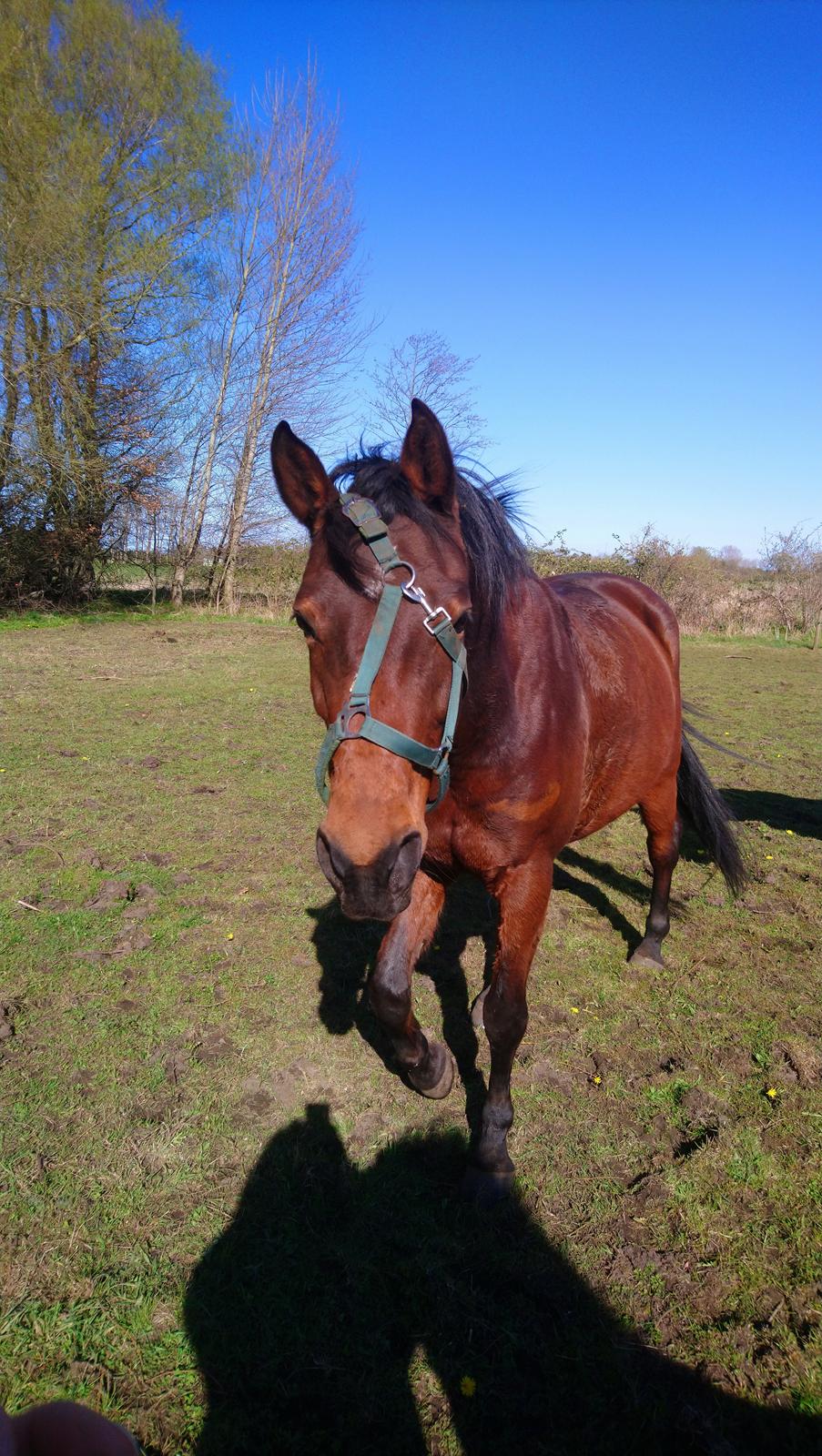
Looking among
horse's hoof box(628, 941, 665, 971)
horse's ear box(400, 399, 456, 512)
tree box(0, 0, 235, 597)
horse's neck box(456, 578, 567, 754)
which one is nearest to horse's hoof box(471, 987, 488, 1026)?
horse's hoof box(628, 941, 665, 971)

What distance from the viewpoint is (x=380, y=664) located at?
197 centimetres

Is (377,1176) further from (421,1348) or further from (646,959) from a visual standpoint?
(646,959)

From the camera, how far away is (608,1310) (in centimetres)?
209

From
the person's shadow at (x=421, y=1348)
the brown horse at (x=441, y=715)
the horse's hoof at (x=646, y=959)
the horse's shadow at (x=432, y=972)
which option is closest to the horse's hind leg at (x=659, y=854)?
the horse's hoof at (x=646, y=959)

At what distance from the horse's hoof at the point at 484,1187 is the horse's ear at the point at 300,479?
2.26m

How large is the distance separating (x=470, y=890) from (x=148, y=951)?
7.16 feet

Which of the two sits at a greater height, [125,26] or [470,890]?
[125,26]

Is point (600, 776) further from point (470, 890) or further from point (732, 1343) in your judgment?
point (732, 1343)

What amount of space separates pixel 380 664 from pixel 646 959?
2.98 meters

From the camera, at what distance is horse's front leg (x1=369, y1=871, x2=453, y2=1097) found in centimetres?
264

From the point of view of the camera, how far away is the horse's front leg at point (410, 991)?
8.67 feet

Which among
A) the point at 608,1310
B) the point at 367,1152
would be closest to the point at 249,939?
the point at 367,1152

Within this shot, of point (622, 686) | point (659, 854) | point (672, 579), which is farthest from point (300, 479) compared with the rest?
point (672, 579)

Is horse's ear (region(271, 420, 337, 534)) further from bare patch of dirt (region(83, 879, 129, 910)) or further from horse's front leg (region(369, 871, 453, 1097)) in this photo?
bare patch of dirt (region(83, 879, 129, 910))
